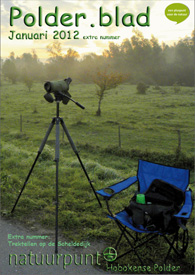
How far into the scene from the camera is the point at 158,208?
3.46 m

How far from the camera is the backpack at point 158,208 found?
10.9 ft

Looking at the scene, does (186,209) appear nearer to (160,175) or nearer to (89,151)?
(160,175)

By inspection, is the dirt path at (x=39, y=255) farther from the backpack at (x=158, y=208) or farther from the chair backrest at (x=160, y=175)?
the chair backrest at (x=160, y=175)

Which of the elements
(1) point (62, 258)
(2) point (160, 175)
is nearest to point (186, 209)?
(2) point (160, 175)

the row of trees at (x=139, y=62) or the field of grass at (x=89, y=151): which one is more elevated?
the row of trees at (x=139, y=62)

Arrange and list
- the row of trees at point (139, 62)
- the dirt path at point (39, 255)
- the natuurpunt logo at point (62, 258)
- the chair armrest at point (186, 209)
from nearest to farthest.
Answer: the chair armrest at point (186, 209), the dirt path at point (39, 255), the natuurpunt logo at point (62, 258), the row of trees at point (139, 62)

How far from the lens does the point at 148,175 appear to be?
423 cm

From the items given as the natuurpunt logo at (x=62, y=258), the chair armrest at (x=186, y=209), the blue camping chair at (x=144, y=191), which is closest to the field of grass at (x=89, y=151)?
the blue camping chair at (x=144, y=191)

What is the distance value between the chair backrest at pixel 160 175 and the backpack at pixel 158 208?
0.42ft

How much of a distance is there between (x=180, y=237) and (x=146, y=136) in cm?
1079

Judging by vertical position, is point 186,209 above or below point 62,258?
above

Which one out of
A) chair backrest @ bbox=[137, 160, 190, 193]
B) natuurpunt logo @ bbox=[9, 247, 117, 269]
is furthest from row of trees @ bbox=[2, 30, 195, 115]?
natuurpunt logo @ bbox=[9, 247, 117, 269]

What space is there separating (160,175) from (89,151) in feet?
24.0

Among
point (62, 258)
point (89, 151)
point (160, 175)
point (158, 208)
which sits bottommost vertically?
point (62, 258)
